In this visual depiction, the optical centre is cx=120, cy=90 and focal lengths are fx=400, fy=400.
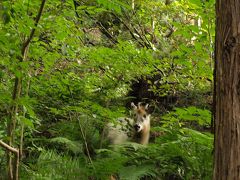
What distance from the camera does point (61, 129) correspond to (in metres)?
7.34

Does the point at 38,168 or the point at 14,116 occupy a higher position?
the point at 14,116

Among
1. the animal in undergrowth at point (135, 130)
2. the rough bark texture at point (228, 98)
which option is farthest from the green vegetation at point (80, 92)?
the rough bark texture at point (228, 98)

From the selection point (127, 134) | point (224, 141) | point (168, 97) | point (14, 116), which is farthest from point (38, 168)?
point (168, 97)

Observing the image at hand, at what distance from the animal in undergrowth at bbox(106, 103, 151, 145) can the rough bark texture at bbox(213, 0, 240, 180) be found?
539 cm

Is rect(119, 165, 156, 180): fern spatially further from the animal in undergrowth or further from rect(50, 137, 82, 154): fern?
the animal in undergrowth

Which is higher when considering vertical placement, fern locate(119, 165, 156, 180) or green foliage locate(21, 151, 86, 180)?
fern locate(119, 165, 156, 180)

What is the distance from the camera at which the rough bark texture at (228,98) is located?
2334mm

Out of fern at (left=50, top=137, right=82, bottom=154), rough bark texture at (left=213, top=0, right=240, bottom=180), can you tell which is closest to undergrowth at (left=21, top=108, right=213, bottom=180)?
fern at (left=50, top=137, right=82, bottom=154)

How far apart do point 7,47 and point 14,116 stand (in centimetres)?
88

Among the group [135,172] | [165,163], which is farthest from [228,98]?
[165,163]

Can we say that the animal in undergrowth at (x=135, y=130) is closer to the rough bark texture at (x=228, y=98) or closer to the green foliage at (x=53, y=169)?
the green foliage at (x=53, y=169)

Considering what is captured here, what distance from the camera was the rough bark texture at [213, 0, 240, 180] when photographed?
2334 mm

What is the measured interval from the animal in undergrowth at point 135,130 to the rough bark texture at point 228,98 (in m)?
5.39

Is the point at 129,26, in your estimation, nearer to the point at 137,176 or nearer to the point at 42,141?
the point at 42,141
